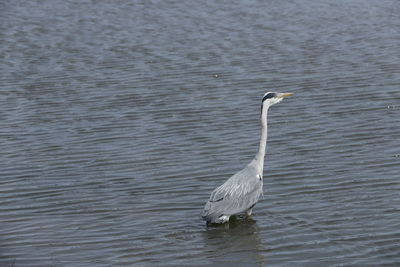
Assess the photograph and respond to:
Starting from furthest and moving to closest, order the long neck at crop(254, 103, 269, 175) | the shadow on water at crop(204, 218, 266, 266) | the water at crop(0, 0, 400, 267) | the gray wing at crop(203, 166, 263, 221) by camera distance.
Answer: the long neck at crop(254, 103, 269, 175), the gray wing at crop(203, 166, 263, 221), the water at crop(0, 0, 400, 267), the shadow on water at crop(204, 218, 266, 266)

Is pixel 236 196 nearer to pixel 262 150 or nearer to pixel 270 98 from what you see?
pixel 262 150

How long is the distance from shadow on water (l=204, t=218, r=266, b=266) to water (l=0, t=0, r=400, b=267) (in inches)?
1.1

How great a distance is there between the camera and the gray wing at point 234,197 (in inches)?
349

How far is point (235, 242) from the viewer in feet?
28.1

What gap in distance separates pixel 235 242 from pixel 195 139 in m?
3.61

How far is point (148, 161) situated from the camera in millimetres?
11141

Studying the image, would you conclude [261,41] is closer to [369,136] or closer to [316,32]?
[316,32]

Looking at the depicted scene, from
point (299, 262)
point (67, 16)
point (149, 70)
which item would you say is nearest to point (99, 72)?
point (149, 70)

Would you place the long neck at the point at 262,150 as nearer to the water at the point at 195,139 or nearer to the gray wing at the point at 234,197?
the gray wing at the point at 234,197

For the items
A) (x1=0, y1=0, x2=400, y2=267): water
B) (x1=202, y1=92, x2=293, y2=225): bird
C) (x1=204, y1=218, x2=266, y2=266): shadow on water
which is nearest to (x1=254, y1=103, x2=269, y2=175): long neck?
(x1=202, y1=92, x2=293, y2=225): bird

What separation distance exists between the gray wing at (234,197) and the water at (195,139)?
0.21 meters

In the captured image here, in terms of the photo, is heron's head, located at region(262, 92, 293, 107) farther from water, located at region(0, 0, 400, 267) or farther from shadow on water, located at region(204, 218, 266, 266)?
shadow on water, located at region(204, 218, 266, 266)

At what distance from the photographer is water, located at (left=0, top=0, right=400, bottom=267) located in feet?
27.7

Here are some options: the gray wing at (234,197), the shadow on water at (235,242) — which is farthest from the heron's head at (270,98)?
the shadow on water at (235,242)
